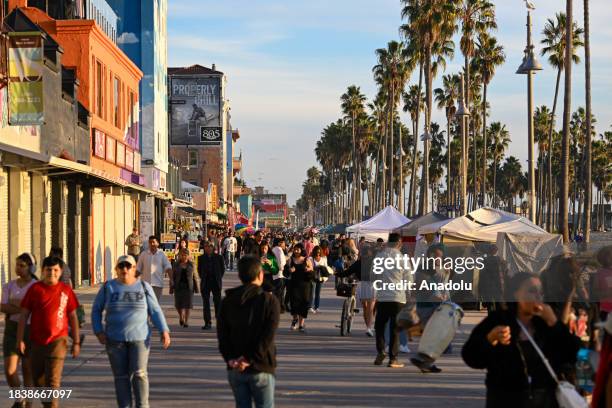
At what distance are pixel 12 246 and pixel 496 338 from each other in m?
22.2

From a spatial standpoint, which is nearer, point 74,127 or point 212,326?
point 212,326

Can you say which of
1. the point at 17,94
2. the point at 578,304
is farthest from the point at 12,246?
the point at 578,304

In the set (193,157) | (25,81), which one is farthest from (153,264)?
(193,157)

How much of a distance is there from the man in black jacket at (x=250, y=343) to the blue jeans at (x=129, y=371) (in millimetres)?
1980

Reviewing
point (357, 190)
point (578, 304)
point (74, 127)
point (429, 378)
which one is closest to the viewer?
point (578, 304)

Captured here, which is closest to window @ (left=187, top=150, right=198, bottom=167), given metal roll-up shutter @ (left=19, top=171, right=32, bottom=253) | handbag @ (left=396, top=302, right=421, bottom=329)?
metal roll-up shutter @ (left=19, top=171, right=32, bottom=253)

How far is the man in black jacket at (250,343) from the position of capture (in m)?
8.36

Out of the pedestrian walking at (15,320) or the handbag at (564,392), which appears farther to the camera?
the pedestrian walking at (15,320)

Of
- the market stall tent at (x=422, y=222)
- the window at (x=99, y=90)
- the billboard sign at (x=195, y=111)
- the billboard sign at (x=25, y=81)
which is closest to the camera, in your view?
the billboard sign at (x=25, y=81)

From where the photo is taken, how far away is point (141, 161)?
5750 centimetres

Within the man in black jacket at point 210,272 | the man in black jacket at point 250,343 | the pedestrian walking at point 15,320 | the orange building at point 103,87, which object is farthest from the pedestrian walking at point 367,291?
the orange building at point 103,87

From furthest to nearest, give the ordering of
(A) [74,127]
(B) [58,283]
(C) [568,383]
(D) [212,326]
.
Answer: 1. (A) [74,127]
2. (D) [212,326]
3. (B) [58,283]
4. (C) [568,383]

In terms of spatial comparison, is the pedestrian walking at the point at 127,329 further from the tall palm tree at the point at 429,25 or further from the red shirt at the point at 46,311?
the tall palm tree at the point at 429,25

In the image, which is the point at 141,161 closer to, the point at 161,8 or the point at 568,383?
the point at 161,8
